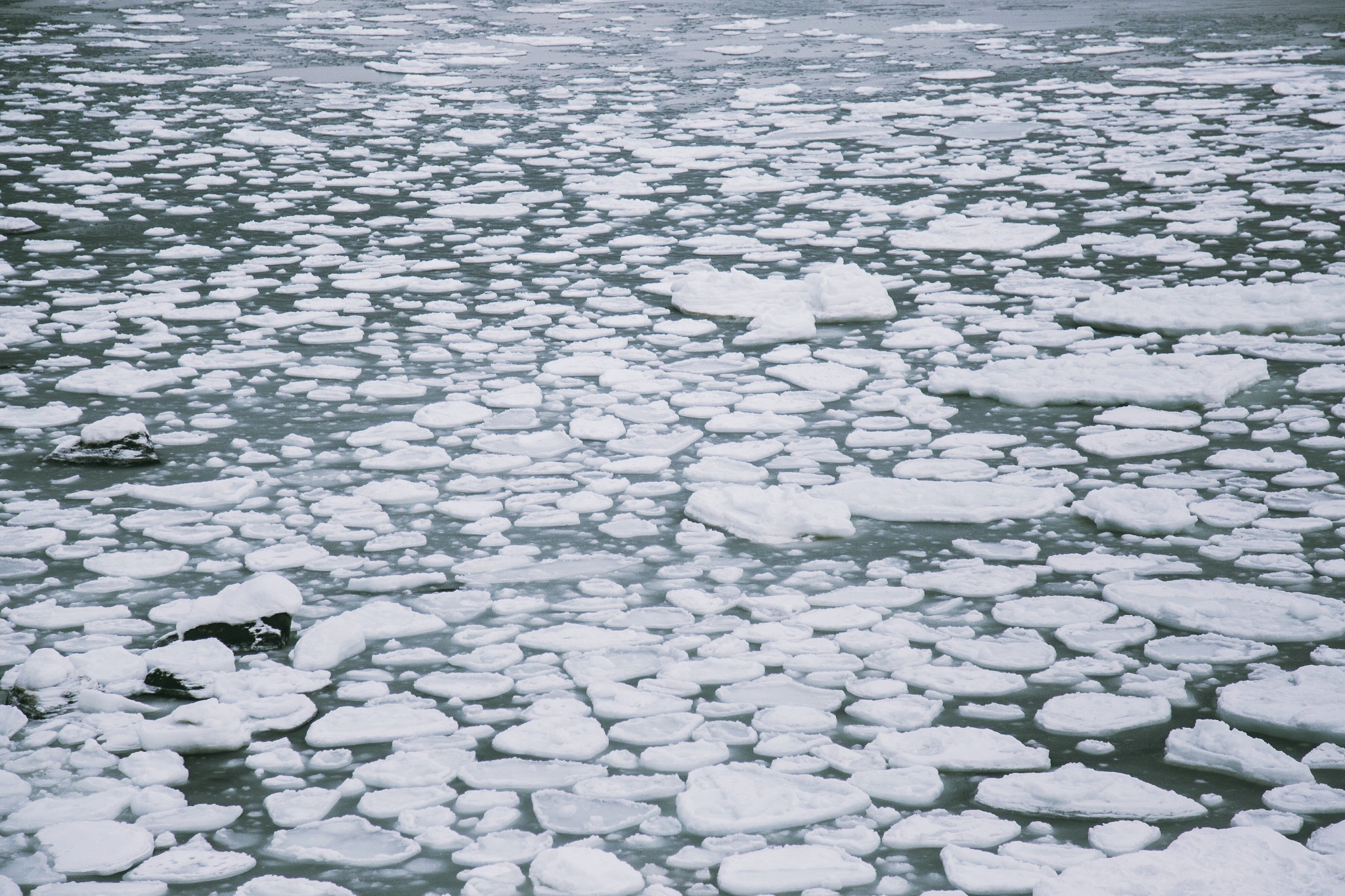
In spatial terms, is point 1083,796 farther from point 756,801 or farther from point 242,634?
point 242,634

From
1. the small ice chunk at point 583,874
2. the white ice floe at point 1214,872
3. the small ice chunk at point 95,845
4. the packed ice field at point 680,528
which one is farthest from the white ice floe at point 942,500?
the small ice chunk at point 95,845

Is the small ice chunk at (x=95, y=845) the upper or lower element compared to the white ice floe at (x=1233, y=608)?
lower

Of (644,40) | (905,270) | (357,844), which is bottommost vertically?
(357,844)

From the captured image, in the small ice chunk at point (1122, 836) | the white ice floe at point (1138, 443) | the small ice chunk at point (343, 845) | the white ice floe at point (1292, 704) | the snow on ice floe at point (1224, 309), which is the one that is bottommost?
the small ice chunk at point (343, 845)

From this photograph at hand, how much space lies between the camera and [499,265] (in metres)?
4.17

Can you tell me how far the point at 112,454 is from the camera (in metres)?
2.68

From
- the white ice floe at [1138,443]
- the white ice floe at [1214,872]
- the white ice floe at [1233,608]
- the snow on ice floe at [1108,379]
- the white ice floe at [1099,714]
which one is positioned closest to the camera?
the white ice floe at [1214,872]

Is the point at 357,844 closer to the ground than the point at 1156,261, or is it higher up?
closer to the ground

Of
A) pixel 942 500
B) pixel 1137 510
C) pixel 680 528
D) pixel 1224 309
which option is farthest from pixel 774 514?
pixel 1224 309

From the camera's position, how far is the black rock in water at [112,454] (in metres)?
2.68

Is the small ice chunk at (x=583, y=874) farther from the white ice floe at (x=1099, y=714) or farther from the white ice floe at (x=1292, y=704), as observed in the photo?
the white ice floe at (x=1292, y=704)

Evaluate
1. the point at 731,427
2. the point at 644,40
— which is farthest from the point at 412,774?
the point at 644,40

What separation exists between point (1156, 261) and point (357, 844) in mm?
3159

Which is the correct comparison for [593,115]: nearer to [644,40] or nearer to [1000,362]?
[644,40]
